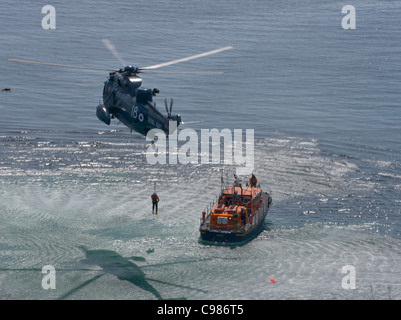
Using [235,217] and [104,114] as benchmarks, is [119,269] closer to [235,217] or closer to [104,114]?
[235,217]

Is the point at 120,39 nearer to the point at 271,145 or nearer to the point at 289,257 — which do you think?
the point at 271,145

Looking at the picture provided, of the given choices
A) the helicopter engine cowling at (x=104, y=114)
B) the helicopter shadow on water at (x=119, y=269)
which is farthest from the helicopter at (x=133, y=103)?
the helicopter shadow on water at (x=119, y=269)

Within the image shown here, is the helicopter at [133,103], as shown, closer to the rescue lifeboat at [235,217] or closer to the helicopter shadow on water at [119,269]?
the rescue lifeboat at [235,217]

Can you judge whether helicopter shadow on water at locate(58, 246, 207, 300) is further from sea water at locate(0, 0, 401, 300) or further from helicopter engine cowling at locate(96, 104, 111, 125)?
helicopter engine cowling at locate(96, 104, 111, 125)

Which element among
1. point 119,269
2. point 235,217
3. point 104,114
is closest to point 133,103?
point 104,114

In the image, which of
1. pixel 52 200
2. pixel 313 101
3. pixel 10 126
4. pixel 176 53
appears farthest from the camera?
pixel 176 53

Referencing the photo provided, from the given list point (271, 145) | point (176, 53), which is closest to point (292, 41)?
point (176, 53)
